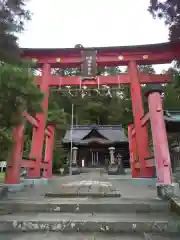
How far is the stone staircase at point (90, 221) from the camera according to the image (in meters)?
3.05

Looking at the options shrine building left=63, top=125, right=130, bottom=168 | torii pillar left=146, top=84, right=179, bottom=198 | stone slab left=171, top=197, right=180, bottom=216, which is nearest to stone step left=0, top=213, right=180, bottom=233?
stone slab left=171, top=197, right=180, bottom=216

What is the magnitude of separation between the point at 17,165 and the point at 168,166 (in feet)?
13.6

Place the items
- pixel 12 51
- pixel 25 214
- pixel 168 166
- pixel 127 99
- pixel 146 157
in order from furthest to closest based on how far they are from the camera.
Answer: pixel 127 99 < pixel 146 157 < pixel 168 166 < pixel 12 51 < pixel 25 214

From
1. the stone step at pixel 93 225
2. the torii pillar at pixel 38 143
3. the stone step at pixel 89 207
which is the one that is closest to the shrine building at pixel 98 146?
the torii pillar at pixel 38 143

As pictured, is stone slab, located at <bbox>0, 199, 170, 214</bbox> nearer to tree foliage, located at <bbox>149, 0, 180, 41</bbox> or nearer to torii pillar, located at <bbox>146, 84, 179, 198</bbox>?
torii pillar, located at <bbox>146, 84, 179, 198</bbox>

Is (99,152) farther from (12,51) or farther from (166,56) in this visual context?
(12,51)

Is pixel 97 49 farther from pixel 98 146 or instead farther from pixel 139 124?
pixel 98 146

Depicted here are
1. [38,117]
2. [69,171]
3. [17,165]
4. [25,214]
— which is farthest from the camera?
[69,171]

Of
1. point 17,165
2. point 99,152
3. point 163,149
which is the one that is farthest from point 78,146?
point 163,149

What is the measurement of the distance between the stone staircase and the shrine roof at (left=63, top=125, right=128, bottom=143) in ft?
65.4

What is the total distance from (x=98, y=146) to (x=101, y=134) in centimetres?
224

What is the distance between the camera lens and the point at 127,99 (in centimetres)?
3666

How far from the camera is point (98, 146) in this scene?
24609mm

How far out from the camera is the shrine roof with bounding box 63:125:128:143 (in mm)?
24623
